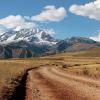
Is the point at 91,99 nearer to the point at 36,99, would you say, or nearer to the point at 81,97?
the point at 81,97

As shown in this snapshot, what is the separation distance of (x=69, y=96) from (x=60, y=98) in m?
1.24

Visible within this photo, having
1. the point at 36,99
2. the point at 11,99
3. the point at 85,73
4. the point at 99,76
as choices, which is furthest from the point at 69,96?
the point at 85,73

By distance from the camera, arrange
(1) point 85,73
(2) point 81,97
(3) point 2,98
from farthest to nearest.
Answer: (1) point 85,73 → (2) point 81,97 → (3) point 2,98

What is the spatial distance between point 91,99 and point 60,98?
11.1 ft

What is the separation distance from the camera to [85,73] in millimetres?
64125

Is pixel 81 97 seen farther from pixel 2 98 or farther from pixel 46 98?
pixel 2 98

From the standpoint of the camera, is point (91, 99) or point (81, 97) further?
point (81, 97)

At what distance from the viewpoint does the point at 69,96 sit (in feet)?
98.3

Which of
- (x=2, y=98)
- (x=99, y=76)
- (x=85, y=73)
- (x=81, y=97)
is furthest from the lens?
(x=85, y=73)

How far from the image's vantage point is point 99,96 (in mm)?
28578

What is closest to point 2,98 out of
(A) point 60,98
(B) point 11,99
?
(B) point 11,99

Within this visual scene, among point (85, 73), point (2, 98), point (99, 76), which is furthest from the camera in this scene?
point (85, 73)

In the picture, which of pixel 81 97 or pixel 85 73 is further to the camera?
pixel 85 73

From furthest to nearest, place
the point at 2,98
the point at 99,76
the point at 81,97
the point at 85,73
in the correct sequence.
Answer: the point at 85,73 < the point at 99,76 < the point at 81,97 < the point at 2,98
